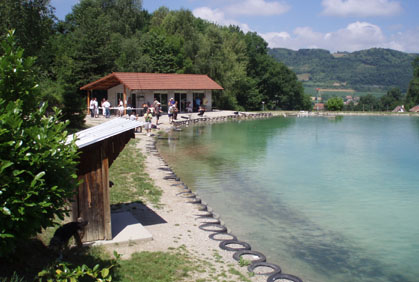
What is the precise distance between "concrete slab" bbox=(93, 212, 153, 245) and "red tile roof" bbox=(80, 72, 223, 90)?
26058mm

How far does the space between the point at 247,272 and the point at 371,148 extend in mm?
20227

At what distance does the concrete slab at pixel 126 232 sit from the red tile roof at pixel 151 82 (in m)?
26.1

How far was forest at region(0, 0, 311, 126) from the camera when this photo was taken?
817 inches

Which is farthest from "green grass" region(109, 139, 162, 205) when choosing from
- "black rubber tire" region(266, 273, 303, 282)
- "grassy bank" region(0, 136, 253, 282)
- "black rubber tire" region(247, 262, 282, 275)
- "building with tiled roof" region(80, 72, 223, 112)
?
"building with tiled roof" region(80, 72, 223, 112)

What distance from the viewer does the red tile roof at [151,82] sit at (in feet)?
112

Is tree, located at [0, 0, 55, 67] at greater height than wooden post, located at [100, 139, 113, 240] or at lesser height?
greater

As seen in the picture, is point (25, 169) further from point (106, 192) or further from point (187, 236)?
point (187, 236)

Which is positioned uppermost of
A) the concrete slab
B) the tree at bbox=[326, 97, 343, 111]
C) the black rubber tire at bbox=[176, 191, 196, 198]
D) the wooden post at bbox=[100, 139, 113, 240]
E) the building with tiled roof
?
the building with tiled roof

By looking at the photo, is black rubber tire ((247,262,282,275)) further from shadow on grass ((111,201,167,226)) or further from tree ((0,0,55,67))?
tree ((0,0,55,67))

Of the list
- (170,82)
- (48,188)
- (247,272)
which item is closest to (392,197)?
(247,272)

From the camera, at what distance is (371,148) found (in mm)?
24859

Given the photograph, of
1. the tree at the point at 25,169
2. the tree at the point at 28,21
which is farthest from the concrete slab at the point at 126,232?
the tree at the point at 28,21

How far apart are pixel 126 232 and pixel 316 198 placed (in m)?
6.97

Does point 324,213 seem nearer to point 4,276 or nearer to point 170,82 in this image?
point 4,276
